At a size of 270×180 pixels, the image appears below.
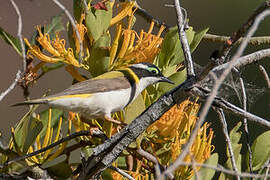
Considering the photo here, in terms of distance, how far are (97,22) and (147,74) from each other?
0.52 m

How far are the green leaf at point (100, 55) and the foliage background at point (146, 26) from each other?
3.24 feet

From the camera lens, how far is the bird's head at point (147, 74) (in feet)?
6.24

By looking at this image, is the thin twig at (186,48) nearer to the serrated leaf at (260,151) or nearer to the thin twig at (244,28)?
the thin twig at (244,28)

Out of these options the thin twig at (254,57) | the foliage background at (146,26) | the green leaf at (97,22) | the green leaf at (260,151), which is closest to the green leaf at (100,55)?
the green leaf at (97,22)

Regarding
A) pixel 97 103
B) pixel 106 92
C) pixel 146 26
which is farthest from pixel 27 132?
pixel 146 26

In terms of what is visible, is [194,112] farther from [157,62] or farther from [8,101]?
[8,101]

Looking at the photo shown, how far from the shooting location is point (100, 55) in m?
1.74

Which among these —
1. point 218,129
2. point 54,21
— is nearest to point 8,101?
point 218,129

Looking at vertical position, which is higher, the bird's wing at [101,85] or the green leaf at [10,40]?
the green leaf at [10,40]

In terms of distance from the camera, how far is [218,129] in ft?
13.5

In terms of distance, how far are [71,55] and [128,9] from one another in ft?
0.91

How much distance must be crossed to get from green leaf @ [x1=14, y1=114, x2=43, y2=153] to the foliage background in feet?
3.38

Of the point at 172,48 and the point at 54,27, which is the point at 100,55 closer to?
the point at 172,48

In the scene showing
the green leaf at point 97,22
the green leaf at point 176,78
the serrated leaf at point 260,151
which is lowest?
the serrated leaf at point 260,151
